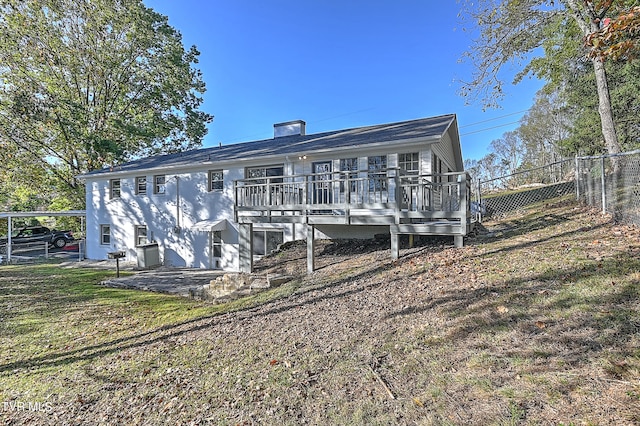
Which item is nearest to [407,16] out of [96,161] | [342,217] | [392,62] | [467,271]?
[392,62]

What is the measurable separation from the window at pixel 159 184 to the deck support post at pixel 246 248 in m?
6.87

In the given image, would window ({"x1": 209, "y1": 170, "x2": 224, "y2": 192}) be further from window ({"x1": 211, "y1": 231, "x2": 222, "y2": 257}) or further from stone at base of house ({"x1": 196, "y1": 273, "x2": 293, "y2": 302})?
stone at base of house ({"x1": 196, "y1": 273, "x2": 293, "y2": 302})

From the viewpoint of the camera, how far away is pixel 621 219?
20.4 ft

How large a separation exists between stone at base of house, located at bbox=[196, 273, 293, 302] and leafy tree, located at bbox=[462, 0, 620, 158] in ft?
33.8

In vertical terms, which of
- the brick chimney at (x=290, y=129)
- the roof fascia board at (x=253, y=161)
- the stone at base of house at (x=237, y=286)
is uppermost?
the brick chimney at (x=290, y=129)

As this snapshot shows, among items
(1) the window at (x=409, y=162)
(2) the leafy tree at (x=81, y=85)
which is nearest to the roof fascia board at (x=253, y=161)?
(1) the window at (x=409, y=162)

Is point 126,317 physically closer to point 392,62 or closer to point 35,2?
point 392,62

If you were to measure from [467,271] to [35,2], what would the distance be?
1034 inches

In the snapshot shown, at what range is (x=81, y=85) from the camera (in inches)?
821

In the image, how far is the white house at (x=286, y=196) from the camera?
789 centimetres

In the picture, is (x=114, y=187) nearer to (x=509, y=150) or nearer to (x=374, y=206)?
(x=374, y=206)

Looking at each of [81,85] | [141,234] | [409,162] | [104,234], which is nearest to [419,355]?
[409,162]

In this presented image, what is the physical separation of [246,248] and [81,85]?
2022 cm

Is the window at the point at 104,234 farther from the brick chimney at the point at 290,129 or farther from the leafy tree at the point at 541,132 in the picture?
the leafy tree at the point at 541,132
